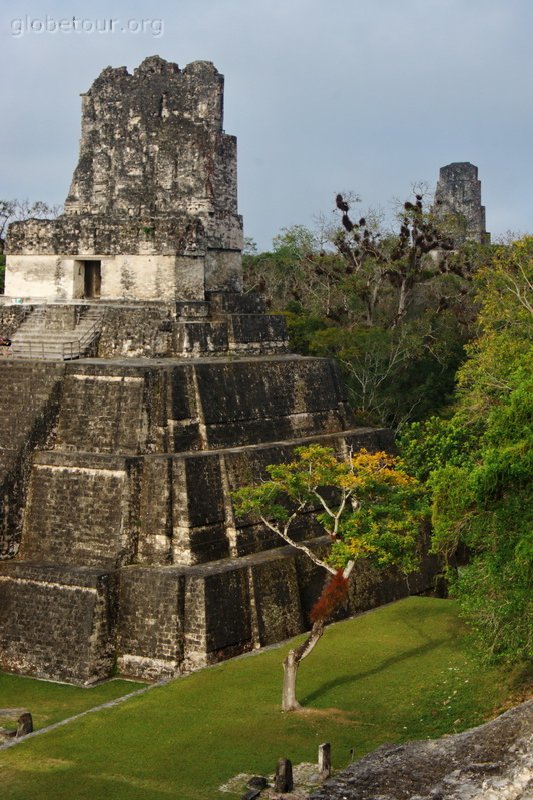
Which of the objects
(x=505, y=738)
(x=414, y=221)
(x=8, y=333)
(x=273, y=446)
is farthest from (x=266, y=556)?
(x=414, y=221)

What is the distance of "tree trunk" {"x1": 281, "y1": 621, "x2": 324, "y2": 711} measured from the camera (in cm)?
1267

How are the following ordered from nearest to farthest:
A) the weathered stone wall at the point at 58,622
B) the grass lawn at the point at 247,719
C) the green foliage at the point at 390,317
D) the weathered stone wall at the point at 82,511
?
the grass lawn at the point at 247,719
the weathered stone wall at the point at 58,622
the weathered stone wall at the point at 82,511
the green foliage at the point at 390,317

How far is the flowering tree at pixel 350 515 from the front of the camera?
1271 cm

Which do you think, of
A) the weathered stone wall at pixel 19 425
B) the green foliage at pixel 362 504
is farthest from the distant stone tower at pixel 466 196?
the green foliage at pixel 362 504

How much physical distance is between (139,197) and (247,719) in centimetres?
918

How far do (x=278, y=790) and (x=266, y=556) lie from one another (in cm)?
566

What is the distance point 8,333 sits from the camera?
18.1m

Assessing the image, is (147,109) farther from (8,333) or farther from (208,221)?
(8,333)

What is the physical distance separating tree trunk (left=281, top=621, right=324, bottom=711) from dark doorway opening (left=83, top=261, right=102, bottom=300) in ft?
26.4

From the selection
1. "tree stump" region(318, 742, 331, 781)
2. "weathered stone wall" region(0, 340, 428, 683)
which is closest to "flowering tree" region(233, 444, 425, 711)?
"weathered stone wall" region(0, 340, 428, 683)

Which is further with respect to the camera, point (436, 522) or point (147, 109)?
point (147, 109)

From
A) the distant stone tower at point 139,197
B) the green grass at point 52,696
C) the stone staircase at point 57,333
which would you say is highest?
the distant stone tower at point 139,197

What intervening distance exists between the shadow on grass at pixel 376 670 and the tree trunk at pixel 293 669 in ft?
1.52

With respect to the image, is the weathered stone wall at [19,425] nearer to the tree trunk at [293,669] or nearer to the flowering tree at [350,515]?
Answer: the flowering tree at [350,515]
